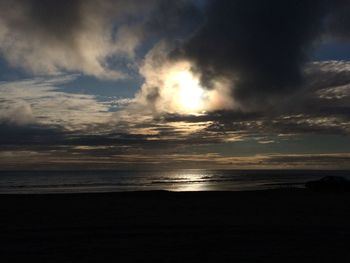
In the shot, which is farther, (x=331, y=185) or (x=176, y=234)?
(x=331, y=185)

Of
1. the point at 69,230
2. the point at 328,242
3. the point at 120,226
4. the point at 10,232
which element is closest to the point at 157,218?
the point at 120,226

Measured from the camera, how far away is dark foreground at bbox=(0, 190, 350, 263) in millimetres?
10570

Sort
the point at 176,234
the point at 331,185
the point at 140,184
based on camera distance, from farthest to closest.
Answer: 1. the point at 140,184
2. the point at 331,185
3. the point at 176,234

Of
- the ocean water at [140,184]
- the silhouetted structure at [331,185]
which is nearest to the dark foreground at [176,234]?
the silhouetted structure at [331,185]

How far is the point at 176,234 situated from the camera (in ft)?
45.0

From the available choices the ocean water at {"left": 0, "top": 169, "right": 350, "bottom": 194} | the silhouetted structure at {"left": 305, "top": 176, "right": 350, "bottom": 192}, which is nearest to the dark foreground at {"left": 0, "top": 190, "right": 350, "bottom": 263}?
the silhouetted structure at {"left": 305, "top": 176, "right": 350, "bottom": 192}

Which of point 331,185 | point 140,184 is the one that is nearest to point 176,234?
point 331,185

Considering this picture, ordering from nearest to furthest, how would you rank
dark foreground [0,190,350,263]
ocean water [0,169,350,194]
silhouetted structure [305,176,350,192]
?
1. dark foreground [0,190,350,263]
2. silhouetted structure [305,176,350,192]
3. ocean water [0,169,350,194]

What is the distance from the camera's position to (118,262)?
9.87 metres

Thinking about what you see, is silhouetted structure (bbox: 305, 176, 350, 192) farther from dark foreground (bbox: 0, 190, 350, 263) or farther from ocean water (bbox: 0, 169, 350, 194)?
dark foreground (bbox: 0, 190, 350, 263)

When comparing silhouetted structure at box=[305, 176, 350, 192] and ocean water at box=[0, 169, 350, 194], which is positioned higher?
ocean water at box=[0, 169, 350, 194]

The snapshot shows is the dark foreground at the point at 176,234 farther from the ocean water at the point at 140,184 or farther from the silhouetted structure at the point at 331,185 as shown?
the ocean water at the point at 140,184

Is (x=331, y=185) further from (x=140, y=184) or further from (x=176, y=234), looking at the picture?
(x=140, y=184)

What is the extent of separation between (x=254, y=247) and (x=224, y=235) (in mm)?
1976
